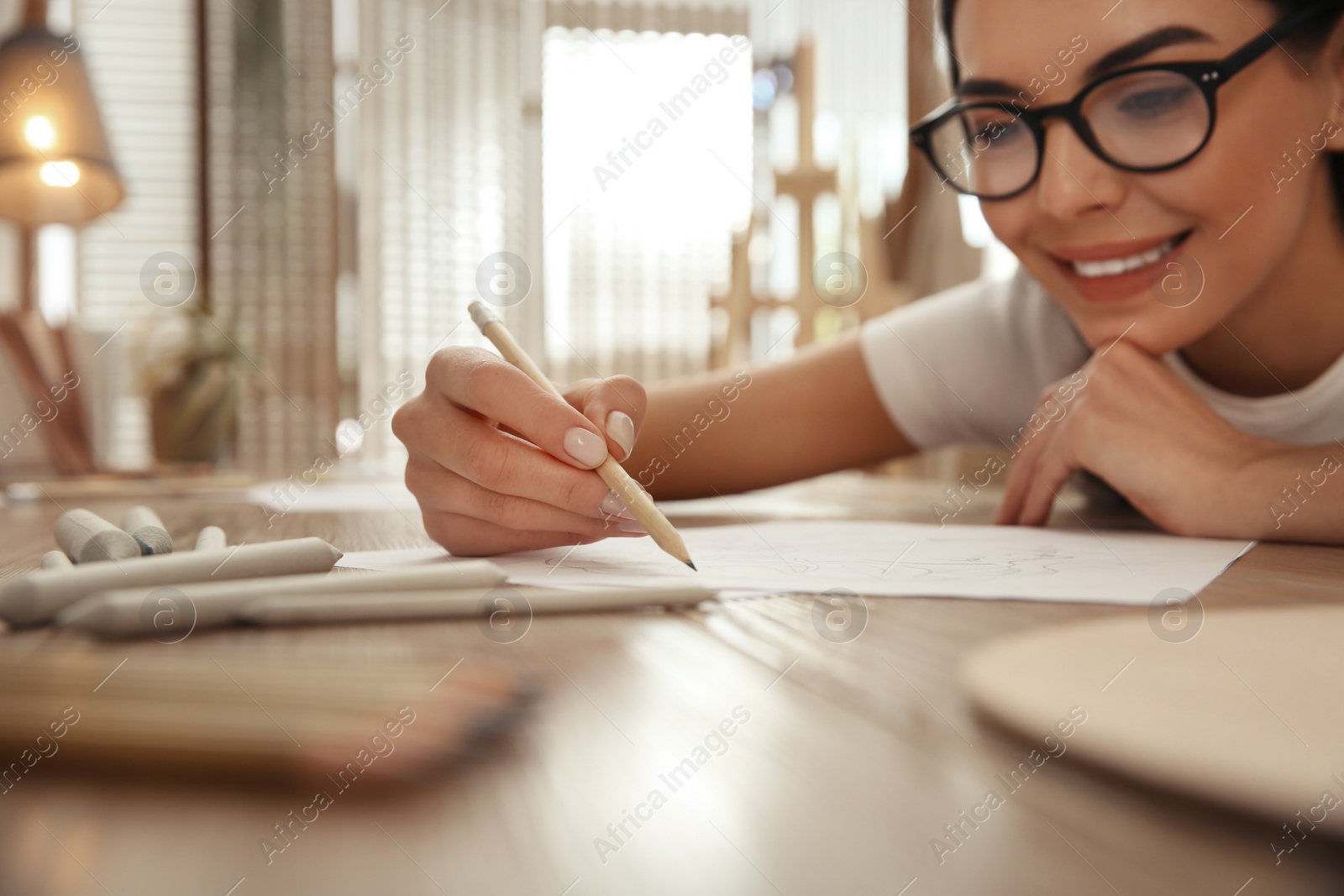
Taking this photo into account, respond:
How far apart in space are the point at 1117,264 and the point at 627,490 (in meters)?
0.48

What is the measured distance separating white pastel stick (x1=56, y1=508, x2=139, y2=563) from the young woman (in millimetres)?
152

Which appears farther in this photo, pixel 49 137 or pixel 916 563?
pixel 49 137

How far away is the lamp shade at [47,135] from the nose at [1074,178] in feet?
5.22

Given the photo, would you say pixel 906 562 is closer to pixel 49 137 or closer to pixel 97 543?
pixel 97 543

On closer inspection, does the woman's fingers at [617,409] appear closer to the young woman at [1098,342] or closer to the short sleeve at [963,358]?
the young woman at [1098,342]

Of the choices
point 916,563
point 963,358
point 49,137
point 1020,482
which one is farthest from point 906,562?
point 49,137

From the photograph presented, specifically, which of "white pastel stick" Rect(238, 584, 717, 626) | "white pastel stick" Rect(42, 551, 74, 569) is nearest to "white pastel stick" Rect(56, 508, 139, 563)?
"white pastel stick" Rect(42, 551, 74, 569)

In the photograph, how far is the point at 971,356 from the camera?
882mm

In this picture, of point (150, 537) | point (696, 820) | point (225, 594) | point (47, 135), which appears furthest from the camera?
point (47, 135)

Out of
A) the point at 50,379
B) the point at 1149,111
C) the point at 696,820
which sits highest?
the point at 1149,111

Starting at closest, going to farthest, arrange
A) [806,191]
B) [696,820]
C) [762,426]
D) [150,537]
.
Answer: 1. [696,820]
2. [150,537]
3. [762,426]
4. [806,191]

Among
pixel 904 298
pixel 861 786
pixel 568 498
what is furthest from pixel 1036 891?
pixel 904 298

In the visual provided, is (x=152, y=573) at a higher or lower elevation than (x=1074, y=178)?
lower

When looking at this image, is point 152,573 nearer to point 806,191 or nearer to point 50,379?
point 50,379
